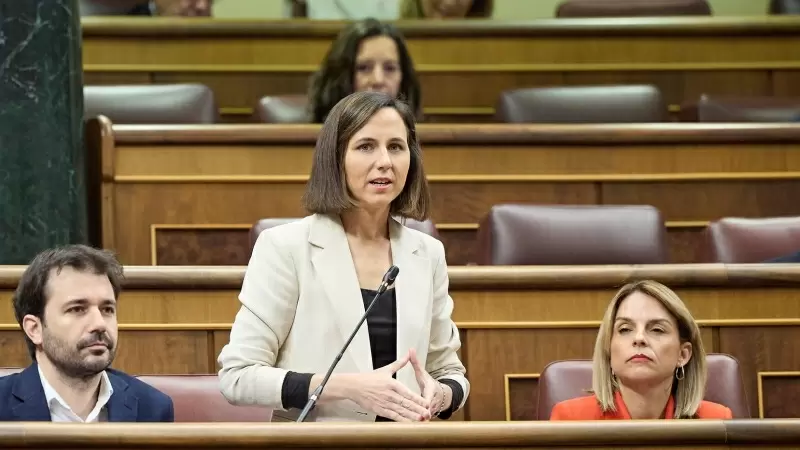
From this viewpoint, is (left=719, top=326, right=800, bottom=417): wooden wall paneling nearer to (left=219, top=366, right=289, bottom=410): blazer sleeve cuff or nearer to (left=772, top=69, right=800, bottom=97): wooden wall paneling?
(left=219, top=366, right=289, bottom=410): blazer sleeve cuff

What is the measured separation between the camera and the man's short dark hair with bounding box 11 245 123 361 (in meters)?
1.15

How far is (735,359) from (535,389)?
0.67 feet

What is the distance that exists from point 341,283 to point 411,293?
0.05m

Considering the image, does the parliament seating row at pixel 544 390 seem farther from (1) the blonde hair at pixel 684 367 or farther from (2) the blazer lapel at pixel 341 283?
(2) the blazer lapel at pixel 341 283

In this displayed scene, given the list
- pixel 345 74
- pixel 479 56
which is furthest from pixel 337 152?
pixel 479 56

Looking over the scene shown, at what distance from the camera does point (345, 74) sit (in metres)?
1.89

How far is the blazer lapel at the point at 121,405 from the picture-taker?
112 cm

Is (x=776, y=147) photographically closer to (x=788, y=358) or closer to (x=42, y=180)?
(x=788, y=358)

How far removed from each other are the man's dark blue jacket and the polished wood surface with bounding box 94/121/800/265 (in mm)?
557

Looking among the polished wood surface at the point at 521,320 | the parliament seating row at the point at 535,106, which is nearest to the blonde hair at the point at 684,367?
the polished wood surface at the point at 521,320

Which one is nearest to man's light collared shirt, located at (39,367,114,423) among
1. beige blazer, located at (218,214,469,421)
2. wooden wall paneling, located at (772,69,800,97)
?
beige blazer, located at (218,214,469,421)

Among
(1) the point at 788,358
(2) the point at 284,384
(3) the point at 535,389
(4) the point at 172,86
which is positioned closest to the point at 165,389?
(2) the point at 284,384

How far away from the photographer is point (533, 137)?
5.93 ft

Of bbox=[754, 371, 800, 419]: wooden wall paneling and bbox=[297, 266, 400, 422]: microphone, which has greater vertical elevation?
bbox=[297, 266, 400, 422]: microphone
